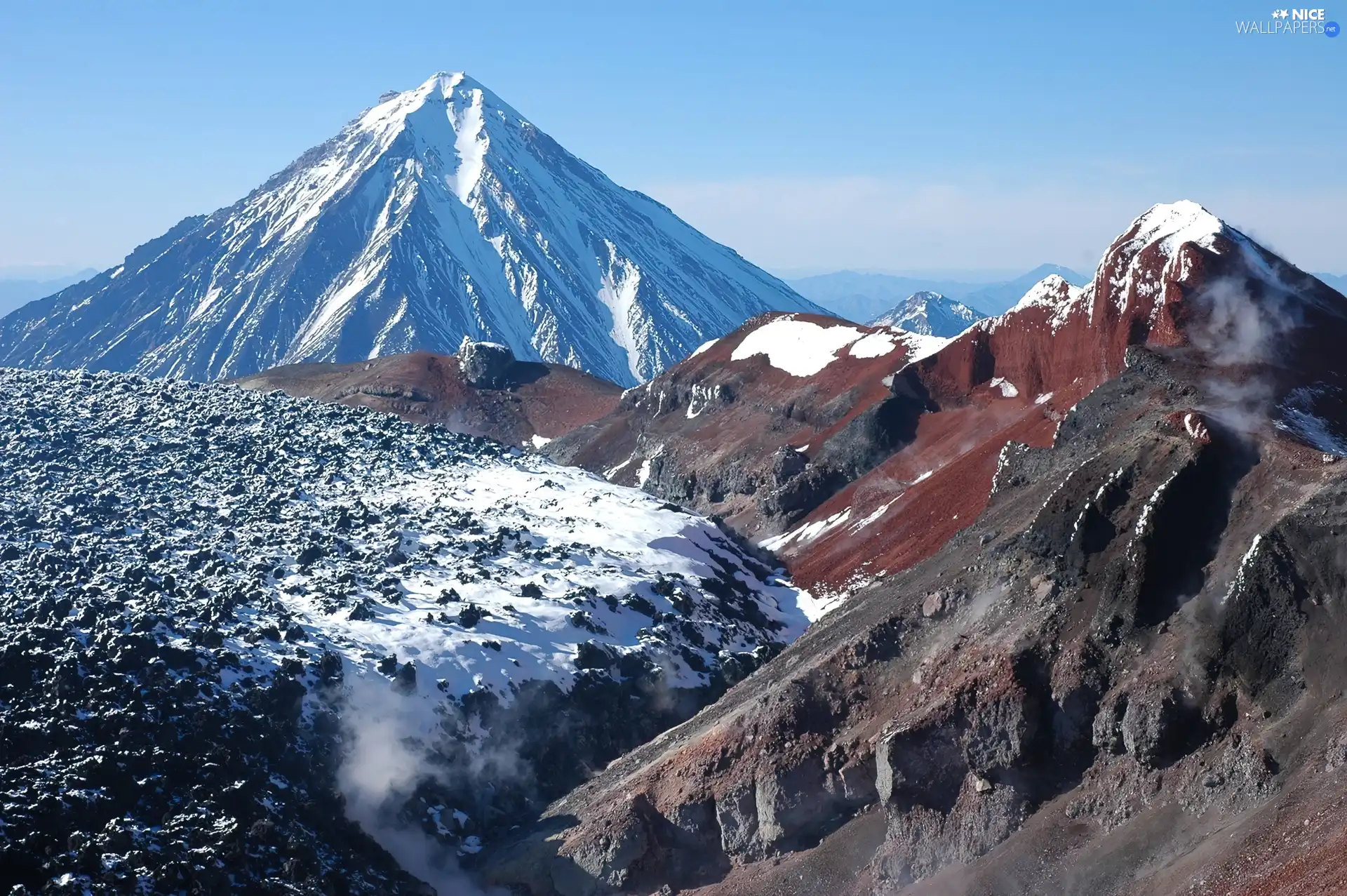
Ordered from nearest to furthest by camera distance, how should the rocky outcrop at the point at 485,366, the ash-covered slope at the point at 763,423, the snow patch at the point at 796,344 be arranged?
the ash-covered slope at the point at 763,423
the snow patch at the point at 796,344
the rocky outcrop at the point at 485,366

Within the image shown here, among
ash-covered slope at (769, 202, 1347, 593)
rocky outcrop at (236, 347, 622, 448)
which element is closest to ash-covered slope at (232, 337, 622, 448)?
rocky outcrop at (236, 347, 622, 448)

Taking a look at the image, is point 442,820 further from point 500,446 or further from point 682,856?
point 500,446

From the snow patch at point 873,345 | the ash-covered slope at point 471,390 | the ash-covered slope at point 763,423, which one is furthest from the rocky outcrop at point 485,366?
the snow patch at point 873,345

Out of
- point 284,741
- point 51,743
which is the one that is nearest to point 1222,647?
point 284,741

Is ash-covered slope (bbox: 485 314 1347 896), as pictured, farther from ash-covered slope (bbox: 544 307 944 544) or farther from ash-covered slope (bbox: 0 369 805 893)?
ash-covered slope (bbox: 544 307 944 544)

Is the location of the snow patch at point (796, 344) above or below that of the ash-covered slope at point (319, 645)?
above

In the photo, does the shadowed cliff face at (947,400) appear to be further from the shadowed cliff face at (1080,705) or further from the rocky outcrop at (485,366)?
the rocky outcrop at (485,366)
